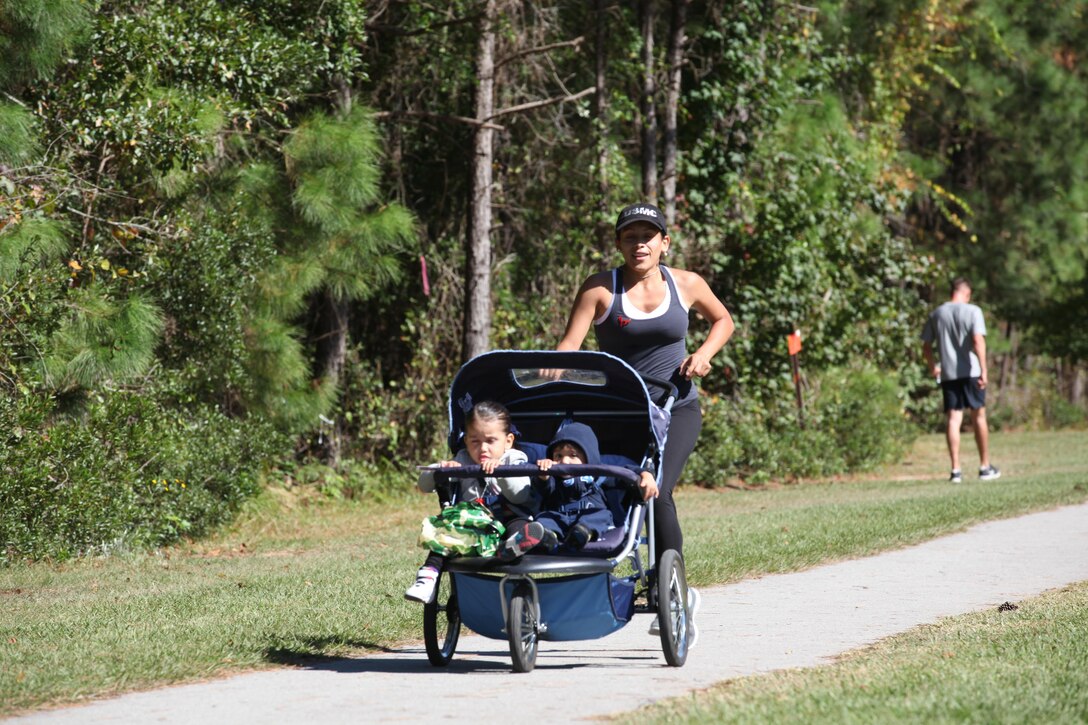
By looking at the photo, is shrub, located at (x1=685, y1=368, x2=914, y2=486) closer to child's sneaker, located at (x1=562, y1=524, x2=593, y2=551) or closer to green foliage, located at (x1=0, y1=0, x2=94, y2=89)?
green foliage, located at (x1=0, y1=0, x2=94, y2=89)

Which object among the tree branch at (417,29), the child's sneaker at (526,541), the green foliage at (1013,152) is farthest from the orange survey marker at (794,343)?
the child's sneaker at (526,541)

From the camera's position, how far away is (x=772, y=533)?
37.4 ft

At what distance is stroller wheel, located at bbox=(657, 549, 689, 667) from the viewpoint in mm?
6027

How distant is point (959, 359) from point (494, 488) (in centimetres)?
1133

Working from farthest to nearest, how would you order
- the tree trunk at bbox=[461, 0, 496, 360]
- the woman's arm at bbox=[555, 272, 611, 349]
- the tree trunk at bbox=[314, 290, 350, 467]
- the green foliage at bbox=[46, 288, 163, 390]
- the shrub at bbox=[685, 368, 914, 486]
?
the shrub at bbox=[685, 368, 914, 486], the tree trunk at bbox=[314, 290, 350, 467], the tree trunk at bbox=[461, 0, 496, 360], the green foliage at bbox=[46, 288, 163, 390], the woman's arm at bbox=[555, 272, 611, 349]

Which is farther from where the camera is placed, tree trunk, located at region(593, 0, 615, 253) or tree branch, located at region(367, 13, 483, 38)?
tree trunk, located at region(593, 0, 615, 253)

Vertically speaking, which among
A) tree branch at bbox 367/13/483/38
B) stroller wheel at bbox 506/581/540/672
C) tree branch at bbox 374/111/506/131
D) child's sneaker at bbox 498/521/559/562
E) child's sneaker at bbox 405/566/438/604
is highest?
tree branch at bbox 367/13/483/38

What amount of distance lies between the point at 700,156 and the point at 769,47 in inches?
68.4

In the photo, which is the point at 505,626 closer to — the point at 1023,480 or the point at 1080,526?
the point at 1080,526

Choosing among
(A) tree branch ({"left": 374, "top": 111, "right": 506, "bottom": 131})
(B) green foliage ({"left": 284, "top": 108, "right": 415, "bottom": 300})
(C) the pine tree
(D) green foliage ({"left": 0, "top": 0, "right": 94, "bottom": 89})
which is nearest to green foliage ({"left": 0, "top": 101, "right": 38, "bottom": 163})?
(D) green foliage ({"left": 0, "top": 0, "right": 94, "bottom": 89})

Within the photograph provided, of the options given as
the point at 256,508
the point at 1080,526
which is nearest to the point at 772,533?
the point at 1080,526

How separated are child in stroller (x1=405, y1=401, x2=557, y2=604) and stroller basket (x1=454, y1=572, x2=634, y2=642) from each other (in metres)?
0.16

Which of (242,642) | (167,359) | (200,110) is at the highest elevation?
(200,110)

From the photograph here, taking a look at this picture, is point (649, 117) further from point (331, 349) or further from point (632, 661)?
point (632, 661)
